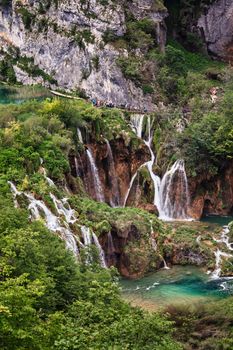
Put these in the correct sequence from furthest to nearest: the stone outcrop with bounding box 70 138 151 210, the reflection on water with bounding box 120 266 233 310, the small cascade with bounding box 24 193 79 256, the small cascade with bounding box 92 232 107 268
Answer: the stone outcrop with bounding box 70 138 151 210 < the small cascade with bounding box 92 232 107 268 < the small cascade with bounding box 24 193 79 256 < the reflection on water with bounding box 120 266 233 310

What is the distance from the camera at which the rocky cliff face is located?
44.4 m

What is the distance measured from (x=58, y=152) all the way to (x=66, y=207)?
3.39 m

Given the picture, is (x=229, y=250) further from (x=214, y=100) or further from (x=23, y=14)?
(x=23, y=14)

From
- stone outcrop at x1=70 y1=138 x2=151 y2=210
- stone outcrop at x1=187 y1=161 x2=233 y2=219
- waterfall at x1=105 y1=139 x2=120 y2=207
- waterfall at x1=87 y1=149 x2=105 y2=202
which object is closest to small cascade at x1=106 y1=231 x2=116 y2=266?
stone outcrop at x1=70 y1=138 x2=151 y2=210

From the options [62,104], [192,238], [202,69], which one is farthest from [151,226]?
[202,69]

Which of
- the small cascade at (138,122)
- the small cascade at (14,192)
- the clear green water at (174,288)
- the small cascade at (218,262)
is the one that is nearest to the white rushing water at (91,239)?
the clear green water at (174,288)

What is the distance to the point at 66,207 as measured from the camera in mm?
24453

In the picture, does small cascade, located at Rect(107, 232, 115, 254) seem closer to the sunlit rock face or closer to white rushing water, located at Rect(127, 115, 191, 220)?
white rushing water, located at Rect(127, 115, 191, 220)

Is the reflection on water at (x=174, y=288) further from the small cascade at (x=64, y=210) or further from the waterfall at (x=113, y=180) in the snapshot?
the waterfall at (x=113, y=180)

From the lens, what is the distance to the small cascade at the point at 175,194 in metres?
33.4

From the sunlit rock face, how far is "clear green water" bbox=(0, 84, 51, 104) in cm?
1411

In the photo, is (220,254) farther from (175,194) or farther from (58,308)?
(58,308)

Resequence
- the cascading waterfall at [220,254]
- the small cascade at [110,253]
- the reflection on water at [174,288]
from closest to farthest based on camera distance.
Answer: the reflection on water at [174,288]
the small cascade at [110,253]
the cascading waterfall at [220,254]

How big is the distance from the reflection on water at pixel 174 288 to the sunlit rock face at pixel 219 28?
30.1 m
